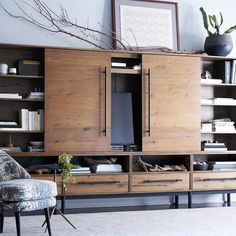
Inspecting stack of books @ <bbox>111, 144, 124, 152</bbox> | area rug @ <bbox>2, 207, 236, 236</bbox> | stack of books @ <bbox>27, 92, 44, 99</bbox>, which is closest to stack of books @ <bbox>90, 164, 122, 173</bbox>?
stack of books @ <bbox>111, 144, 124, 152</bbox>

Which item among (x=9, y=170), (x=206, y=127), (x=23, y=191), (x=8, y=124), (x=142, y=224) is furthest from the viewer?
(x=206, y=127)

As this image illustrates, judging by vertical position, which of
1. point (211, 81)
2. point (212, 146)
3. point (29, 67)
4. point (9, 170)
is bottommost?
point (9, 170)

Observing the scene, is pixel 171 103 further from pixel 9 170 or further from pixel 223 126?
pixel 9 170

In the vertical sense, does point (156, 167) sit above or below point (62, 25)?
below

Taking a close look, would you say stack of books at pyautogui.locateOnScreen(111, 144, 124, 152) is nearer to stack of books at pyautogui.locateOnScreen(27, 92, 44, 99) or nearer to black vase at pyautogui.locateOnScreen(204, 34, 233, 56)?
stack of books at pyautogui.locateOnScreen(27, 92, 44, 99)

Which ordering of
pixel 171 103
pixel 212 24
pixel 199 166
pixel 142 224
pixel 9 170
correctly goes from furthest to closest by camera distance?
pixel 212 24 → pixel 199 166 → pixel 171 103 → pixel 142 224 → pixel 9 170

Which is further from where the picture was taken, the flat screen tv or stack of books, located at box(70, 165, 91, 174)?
the flat screen tv

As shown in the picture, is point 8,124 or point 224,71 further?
point 224,71

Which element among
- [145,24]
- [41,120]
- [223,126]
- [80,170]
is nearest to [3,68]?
[41,120]

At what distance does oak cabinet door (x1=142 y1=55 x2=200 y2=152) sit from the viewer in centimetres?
479

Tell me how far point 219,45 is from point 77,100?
1.81 metres

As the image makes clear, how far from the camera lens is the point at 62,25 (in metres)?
4.94

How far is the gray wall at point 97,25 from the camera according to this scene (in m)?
4.79

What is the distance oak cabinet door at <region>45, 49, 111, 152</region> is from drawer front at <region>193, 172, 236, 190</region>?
1097mm
